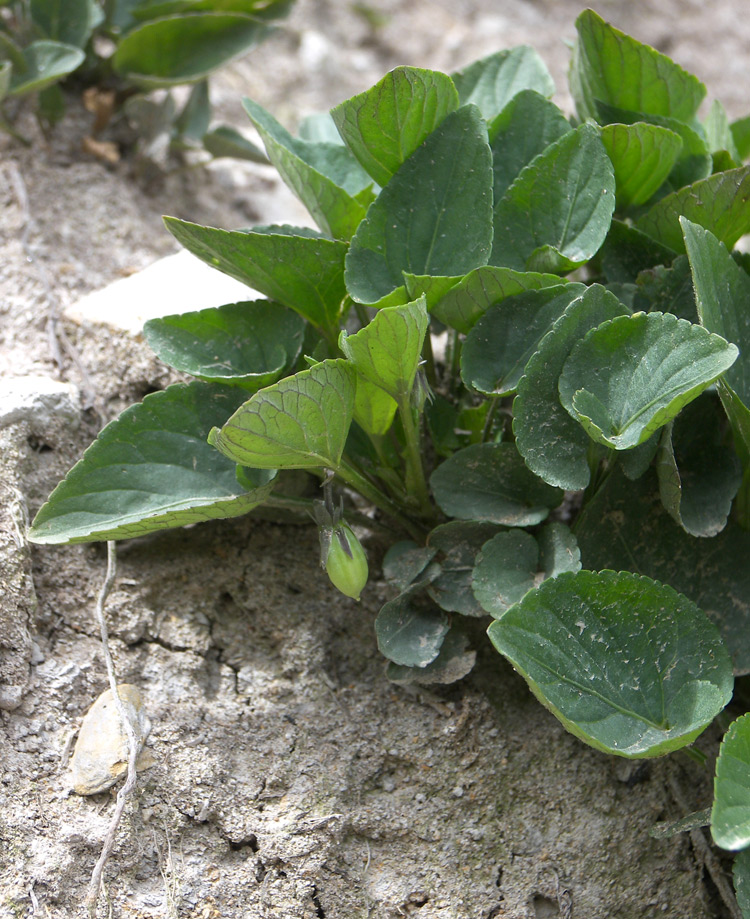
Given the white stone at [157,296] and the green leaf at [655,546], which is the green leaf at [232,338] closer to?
the white stone at [157,296]

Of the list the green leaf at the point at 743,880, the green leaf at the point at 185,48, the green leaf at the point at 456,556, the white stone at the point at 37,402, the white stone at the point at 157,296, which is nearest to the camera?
the green leaf at the point at 743,880

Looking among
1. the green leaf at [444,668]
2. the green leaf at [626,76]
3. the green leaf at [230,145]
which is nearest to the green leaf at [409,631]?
the green leaf at [444,668]

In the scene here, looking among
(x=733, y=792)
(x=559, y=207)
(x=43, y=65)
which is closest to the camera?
(x=733, y=792)

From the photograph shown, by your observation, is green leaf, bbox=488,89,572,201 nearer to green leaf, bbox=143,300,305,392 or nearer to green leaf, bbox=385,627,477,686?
green leaf, bbox=143,300,305,392

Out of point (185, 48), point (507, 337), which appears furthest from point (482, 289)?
point (185, 48)

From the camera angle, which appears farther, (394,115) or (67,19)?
(67,19)

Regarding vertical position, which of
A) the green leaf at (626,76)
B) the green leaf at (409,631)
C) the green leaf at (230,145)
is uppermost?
the green leaf at (626,76)

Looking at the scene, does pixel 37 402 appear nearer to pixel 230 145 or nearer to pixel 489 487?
pixel 489 487
